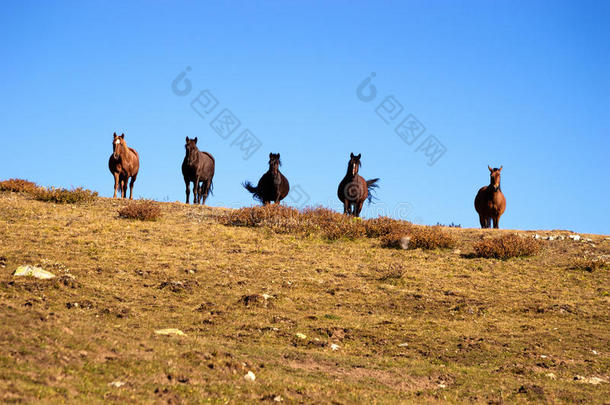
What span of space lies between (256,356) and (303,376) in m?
1.13

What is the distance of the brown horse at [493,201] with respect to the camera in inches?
979

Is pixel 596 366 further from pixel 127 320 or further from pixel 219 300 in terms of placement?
pixel 127 320

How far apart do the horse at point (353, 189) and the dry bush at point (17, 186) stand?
12.4m

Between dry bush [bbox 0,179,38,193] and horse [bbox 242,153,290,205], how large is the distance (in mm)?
8983

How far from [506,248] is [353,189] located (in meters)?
6.77

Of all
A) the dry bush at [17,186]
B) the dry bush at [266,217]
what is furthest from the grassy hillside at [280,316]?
the dry bush at [17,186]

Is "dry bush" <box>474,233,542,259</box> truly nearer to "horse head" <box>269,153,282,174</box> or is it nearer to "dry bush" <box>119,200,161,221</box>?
"horse head" <box>269,153,282,174</box>

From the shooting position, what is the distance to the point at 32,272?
12.6 meters

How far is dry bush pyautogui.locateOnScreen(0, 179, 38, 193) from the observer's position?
79.4 ft

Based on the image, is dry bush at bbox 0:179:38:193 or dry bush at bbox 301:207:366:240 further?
dry bush at bbox 0:179:38:193

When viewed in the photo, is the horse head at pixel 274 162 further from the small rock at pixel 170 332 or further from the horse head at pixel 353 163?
the small rock at pixel 170 332

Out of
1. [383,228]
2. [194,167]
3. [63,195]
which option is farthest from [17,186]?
[383,228]

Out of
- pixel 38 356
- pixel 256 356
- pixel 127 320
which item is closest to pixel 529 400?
pixel 256 356

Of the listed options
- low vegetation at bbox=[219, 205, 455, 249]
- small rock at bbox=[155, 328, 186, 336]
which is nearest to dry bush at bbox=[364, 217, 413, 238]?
low vegetation at bbox=[219, 205, 455, 249]
